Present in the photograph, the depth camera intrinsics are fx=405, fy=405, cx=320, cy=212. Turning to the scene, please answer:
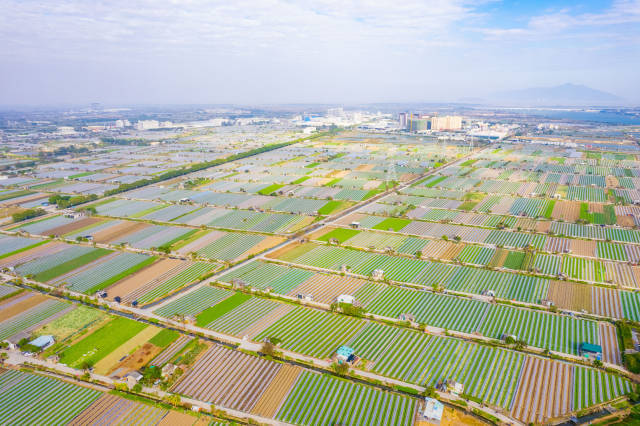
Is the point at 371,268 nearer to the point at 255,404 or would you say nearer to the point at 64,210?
the point at 255,404

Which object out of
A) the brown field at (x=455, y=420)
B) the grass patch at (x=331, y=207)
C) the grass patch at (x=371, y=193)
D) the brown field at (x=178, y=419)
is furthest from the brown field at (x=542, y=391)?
the grass patch at (x=371, y=193)

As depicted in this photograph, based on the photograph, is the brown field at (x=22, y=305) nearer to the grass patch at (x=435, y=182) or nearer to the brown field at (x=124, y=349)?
the brown field at (x=124, y=349)

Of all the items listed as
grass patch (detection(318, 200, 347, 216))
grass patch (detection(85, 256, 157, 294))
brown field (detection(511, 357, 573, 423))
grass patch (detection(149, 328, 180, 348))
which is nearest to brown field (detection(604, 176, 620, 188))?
grass patch (detection(318, 200, 347, 216))

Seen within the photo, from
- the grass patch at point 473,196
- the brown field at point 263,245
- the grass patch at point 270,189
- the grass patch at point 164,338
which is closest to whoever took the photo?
the grass patch at point 164,338

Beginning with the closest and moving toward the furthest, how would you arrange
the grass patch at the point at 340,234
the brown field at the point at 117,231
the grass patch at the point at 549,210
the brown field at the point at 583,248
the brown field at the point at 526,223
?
the brown field at the point at 583,248 → the grass patch at the point at 340,234 → the brown field at the point at 117,231 → the brown field at the point at 526,223 → the grass patch at the point at 549,210

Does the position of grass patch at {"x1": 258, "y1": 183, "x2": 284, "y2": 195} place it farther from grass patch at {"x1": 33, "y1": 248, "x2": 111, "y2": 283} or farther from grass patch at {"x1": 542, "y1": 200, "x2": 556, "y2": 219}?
grass patch at {"x1": 542, "y1": 200, "x2": 556, "y2": 219}

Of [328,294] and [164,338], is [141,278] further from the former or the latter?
[328,294]
